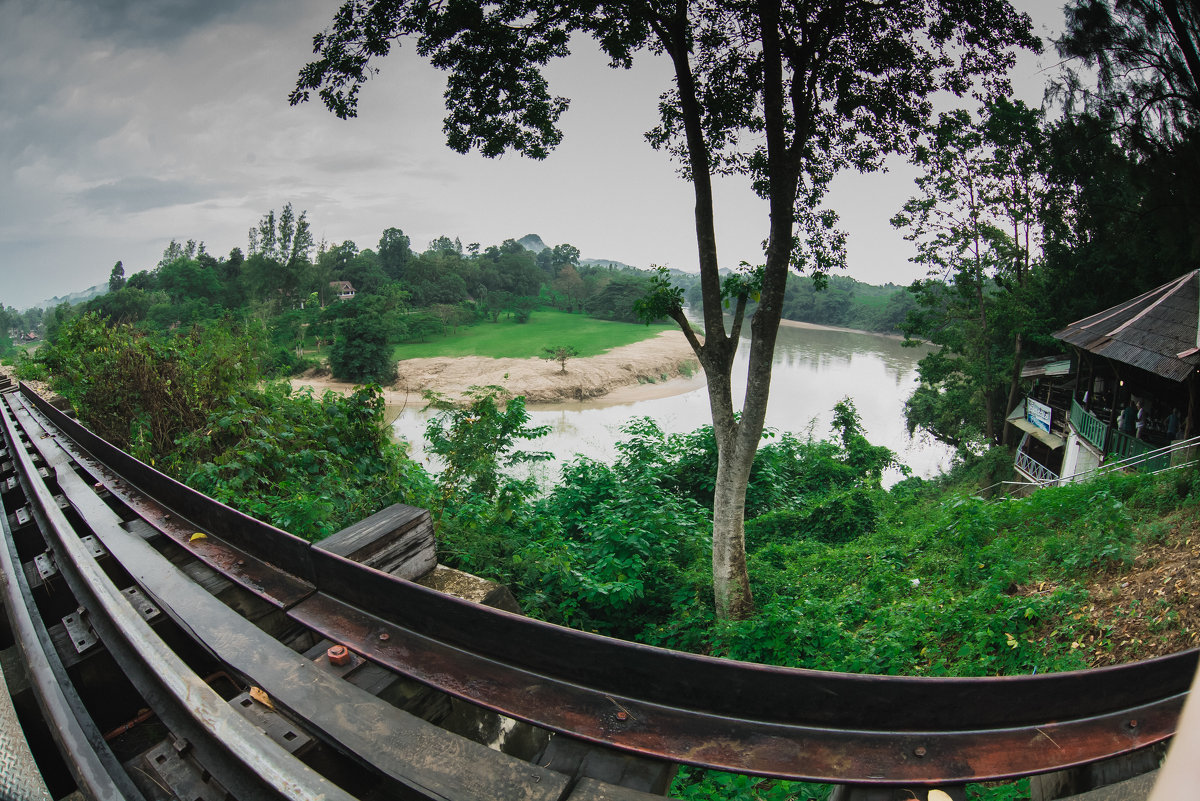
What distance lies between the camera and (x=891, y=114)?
5898 mm

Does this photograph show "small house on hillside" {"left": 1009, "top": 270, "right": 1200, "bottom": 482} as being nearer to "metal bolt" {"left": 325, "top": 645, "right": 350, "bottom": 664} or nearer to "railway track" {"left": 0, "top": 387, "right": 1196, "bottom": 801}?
"railway track" {"left": 0, "top": 387, "right": 1196, "bottom": 801}

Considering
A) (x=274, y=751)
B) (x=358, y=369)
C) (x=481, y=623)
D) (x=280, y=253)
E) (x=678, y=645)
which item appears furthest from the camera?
(x=280, y=253)

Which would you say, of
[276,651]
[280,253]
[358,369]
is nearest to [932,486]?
[276,651]

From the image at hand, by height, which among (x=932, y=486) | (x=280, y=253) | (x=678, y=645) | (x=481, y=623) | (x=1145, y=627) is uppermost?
(x=280, y=253)

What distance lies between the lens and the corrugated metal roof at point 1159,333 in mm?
9156

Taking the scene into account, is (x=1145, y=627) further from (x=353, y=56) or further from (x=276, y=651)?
(x=353, y=56)

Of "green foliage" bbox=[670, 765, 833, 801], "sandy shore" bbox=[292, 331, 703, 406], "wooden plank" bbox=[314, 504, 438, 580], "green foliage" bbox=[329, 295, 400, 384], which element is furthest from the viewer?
"green foliage" bbox=[329, 295, 400, 384]

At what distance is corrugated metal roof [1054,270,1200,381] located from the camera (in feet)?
30.0

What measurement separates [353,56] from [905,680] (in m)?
6.52

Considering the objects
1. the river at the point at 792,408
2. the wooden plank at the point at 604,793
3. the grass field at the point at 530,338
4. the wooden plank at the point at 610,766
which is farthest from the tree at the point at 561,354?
the wooden plank at the point at 604,793

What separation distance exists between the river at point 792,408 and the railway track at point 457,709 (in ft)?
45.5

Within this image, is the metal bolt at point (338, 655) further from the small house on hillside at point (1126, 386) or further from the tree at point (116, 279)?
the tree at point (116, 279)

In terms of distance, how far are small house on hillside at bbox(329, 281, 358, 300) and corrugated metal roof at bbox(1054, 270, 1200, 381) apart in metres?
55.7

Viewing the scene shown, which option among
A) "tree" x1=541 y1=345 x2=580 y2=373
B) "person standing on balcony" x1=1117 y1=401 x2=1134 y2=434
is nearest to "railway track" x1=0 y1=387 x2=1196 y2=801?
"person standing on balcony" x1=1117 y1=401 x2=1134 y2=434
